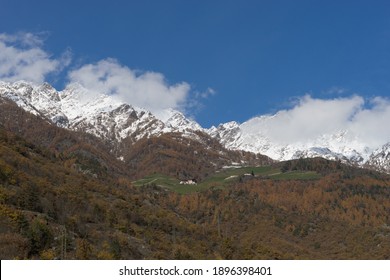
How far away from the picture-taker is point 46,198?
249ft

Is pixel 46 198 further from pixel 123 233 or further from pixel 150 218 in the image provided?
pixel 150 218

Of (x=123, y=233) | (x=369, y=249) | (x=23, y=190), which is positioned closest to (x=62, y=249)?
(x=23, y=190)

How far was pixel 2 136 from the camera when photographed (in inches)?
4702

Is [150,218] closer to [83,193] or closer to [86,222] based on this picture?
[83,193]

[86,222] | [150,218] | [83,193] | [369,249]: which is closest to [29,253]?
[86,222]

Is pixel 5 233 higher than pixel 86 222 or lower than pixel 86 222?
lower

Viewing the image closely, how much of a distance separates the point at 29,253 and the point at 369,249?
565ft

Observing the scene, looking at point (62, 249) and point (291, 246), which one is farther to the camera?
point (291, 246)

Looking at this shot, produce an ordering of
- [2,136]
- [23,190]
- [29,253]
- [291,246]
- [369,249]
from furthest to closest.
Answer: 1. [369,249]
2. [291,246]
3. [2,136]
4. [23,190]
5. [29,253]
